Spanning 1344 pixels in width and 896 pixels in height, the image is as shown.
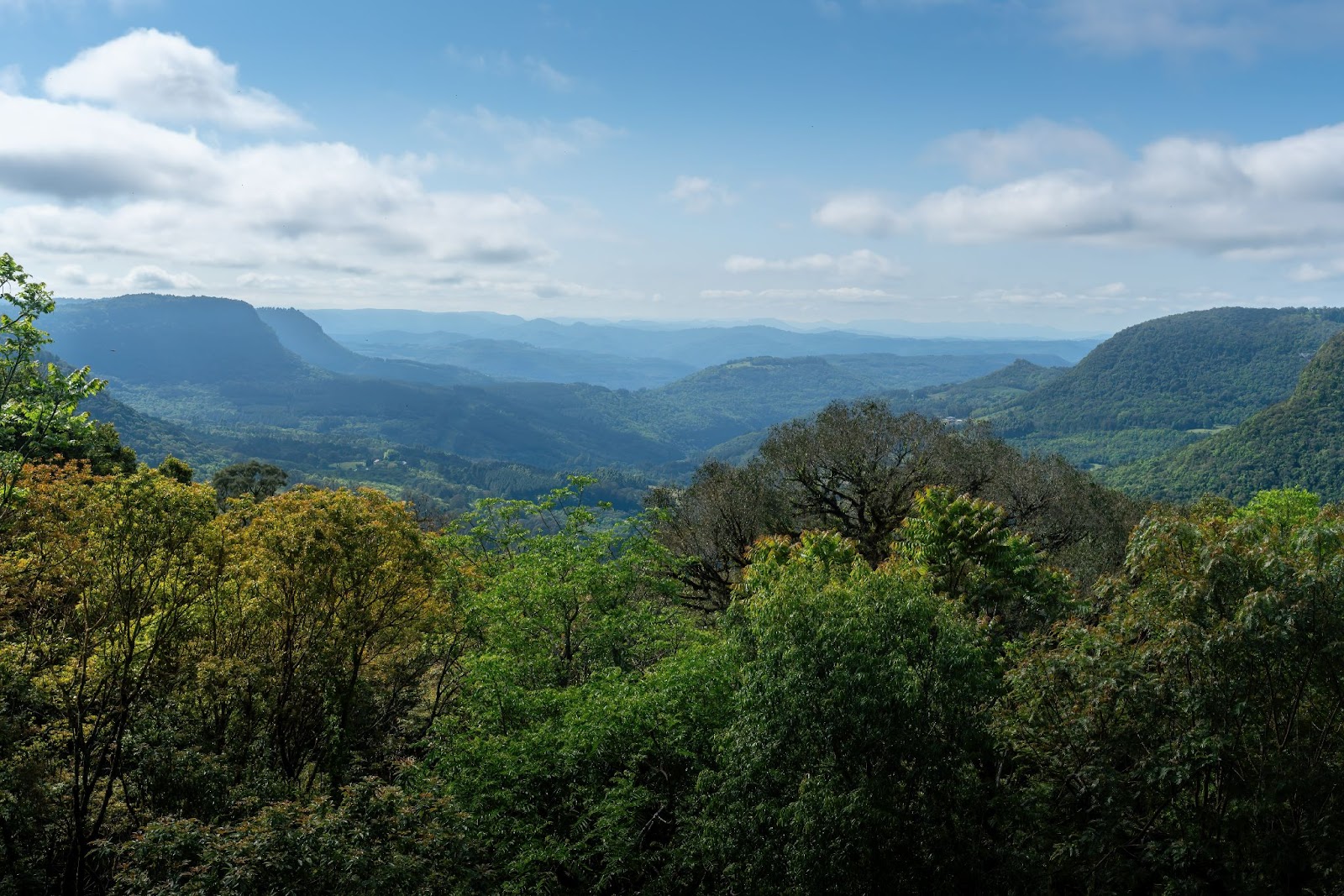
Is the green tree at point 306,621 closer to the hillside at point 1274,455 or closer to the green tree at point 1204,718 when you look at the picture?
the green tree at point 1204,718

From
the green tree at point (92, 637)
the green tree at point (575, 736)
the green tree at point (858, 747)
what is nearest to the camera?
the green tree at point (858, 747)

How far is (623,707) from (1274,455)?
187 m

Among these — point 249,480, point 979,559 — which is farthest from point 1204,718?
point 249,480

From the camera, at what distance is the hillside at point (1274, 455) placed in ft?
465

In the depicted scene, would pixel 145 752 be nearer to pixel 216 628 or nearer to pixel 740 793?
pixel 216 628

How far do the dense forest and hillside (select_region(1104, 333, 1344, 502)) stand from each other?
144532 mm

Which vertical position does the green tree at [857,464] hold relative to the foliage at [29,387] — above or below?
below

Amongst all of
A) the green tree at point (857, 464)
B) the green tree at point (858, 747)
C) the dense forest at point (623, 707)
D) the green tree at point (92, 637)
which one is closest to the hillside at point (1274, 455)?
the green tree at point (857, 464)

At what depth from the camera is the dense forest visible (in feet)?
34.0

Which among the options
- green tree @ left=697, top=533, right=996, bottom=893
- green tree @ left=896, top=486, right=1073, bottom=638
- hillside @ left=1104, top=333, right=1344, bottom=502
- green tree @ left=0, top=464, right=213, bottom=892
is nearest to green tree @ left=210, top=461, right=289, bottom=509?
green tree @ left=0, top=464, right=213, bottom=892

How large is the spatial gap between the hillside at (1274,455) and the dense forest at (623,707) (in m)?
145

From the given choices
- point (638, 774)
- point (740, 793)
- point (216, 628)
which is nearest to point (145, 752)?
point (216, 628)

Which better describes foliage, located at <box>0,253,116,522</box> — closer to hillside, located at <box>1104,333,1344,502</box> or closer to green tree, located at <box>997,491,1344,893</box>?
green tree, located at <box>997,491,1344,893</box>

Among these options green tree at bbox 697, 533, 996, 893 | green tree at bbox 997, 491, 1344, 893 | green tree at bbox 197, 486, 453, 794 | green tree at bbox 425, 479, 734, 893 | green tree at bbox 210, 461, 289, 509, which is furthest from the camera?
green tree at bbox 210, 461, 289, 509
